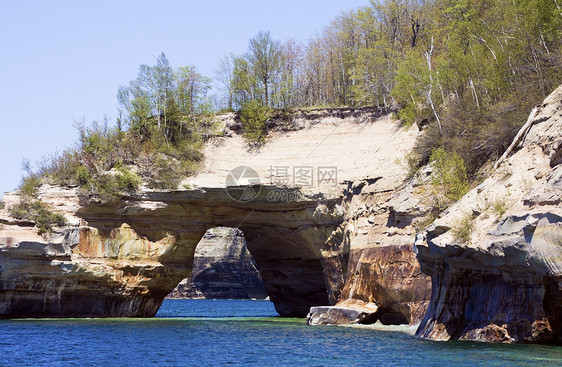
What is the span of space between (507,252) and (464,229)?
2.55 metres

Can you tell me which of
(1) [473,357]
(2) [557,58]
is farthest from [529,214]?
(2) [557,58]

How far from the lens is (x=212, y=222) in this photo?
39156mm

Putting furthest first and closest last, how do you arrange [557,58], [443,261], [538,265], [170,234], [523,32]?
1. [170,234]
2. [523,32]
3. [557,58]
4. [443,261]
5. [538,265]

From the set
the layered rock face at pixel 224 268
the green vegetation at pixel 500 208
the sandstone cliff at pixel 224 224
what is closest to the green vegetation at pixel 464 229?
the green vegetation at pixel 500 208

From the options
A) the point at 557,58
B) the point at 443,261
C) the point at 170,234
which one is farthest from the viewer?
the point at 170,234

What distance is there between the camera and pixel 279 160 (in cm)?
3912

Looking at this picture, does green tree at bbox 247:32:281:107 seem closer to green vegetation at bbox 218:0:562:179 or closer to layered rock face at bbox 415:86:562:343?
green vegetation at bbox 218:0:562:179

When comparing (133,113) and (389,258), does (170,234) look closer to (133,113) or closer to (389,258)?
(133,113)

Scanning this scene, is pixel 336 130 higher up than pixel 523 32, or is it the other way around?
pixel 523 32

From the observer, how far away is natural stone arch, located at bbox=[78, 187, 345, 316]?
36.4 meters

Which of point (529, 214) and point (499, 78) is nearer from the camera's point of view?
point (529, 214)

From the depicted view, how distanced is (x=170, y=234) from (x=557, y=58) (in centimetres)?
2215
